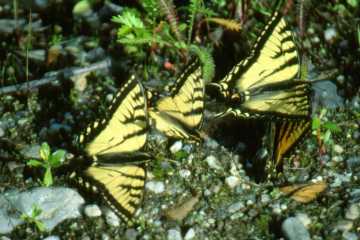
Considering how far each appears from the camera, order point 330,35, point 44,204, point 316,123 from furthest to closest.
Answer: point 330,35 < point 316,123 < point 44,204

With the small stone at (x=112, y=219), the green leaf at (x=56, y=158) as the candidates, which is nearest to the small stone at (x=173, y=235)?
the small stone at (x=112, y=219)

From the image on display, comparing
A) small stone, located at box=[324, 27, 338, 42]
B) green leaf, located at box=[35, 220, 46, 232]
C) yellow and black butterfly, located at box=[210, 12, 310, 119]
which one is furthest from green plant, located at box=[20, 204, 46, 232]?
small stone, located at box=[324, 27, 338, 42]

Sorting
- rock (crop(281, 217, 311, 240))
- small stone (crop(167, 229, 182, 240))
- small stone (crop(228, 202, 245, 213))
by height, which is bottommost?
small stone (crop(167, 229, 182, 240))

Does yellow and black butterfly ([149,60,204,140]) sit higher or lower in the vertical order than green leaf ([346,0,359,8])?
lower

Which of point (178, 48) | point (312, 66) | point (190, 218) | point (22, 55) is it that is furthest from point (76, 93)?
point (312, 66)

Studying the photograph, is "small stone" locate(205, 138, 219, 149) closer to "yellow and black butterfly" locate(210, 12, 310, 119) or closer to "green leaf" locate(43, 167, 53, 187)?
"yellow and black butterfly" locate(210, 12, 310, 119)

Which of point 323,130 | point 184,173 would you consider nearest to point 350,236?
point 323,130

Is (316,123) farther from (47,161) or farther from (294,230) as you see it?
(47,161)

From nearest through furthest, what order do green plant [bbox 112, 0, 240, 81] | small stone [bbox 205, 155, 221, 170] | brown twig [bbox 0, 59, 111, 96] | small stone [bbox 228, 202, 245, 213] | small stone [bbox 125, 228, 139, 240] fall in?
small stone [bbox 125, 228, 139, 240] → small stone [bbox 228, 202, 245, 213] → small stone [bbox 205, 155, 221, 170] → green plant [bbox 112, 0, 240, 81] → brown twig [bbox 0, 59, 111, 96]
